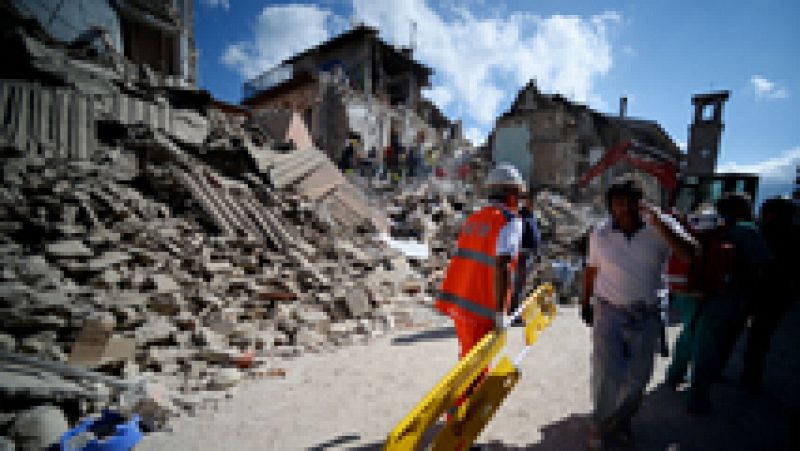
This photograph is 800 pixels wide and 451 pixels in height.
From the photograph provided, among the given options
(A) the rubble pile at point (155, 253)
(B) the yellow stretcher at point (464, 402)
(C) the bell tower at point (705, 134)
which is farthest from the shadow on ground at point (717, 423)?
(C) the bell tower at point (705, 134)

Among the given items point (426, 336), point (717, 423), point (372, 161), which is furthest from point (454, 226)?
point (717, 423)

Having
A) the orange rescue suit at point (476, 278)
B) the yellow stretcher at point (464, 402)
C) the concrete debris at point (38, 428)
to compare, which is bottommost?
the concrete debris at point (38, 428)

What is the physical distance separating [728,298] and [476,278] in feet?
8.06

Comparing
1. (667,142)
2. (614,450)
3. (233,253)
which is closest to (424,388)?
(614,450)

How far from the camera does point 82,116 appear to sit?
6.75 m

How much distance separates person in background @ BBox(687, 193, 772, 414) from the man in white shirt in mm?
1101

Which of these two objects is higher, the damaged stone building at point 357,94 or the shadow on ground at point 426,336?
the damaged stone building at point 357,94

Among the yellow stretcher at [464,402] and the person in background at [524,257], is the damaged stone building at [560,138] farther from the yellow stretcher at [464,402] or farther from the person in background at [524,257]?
the yellow stretcher at [464,402]

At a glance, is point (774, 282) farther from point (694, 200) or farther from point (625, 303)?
point (694, 200)

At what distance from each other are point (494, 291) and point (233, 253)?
514 cm

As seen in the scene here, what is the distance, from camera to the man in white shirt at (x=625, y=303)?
220cm

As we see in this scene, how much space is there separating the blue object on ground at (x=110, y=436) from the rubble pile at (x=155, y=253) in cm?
26

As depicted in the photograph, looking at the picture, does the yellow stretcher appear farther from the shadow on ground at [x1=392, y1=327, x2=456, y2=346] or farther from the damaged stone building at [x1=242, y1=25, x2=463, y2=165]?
the damaged stone building at [x1=242, y1=25, x2=463, y2=165]

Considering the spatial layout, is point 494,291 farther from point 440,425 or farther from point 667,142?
point 667,142
